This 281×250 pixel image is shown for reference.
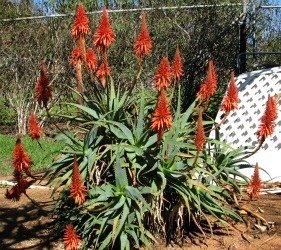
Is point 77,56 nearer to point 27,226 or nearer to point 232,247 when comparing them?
point 27,226

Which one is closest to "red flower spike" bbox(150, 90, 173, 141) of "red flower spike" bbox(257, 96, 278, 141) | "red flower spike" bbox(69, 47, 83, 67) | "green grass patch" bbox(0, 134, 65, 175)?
"red flower spike" bbox(257, 96, 278, 141)

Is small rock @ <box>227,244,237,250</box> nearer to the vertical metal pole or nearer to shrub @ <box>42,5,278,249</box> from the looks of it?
shrub @ <box>42,5,278,249</box>

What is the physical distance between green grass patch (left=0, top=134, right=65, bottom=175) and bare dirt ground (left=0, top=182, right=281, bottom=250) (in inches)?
90.3

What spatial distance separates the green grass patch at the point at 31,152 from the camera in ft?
29.0

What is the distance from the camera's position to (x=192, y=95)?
1064 cm

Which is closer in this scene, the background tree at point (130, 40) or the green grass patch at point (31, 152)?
the green grass patch at point (31, 152)

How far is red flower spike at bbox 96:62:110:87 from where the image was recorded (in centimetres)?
469

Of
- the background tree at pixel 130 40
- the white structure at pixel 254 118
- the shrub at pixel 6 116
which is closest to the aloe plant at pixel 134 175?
the white structure at pixel 254 118

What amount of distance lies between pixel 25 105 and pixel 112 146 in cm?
765

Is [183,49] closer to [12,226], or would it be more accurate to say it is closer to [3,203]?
[3,203]

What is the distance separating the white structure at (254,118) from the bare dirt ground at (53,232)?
778 millimetres

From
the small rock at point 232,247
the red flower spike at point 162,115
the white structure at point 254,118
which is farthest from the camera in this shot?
the white structure at point 254,118

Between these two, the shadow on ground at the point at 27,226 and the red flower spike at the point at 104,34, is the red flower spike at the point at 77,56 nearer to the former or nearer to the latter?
the red flower spike at the point at 104,34

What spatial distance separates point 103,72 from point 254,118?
330 cm
